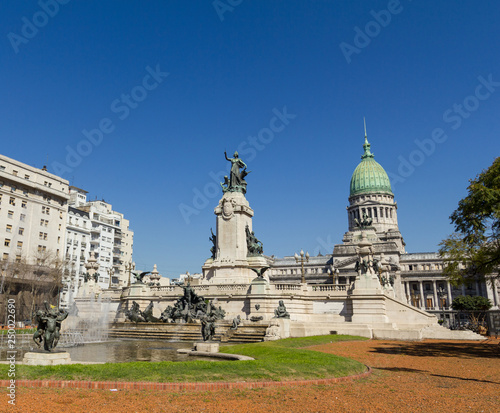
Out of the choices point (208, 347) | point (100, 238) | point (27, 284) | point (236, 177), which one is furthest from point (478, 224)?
point (100, 238)

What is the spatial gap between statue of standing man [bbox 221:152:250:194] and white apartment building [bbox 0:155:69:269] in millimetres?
30747

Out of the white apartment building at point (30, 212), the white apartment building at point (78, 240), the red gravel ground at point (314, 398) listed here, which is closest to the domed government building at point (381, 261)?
the white apartment building at point (78, 240)

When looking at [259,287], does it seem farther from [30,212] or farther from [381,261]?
[381,261]

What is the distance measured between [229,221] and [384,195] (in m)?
101

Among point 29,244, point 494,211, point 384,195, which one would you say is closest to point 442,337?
point 494,211

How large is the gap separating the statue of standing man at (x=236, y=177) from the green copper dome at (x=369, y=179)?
95293 mm

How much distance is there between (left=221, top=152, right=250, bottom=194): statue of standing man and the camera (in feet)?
154

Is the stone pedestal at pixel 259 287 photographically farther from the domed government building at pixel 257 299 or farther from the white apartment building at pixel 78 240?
the white apartment building at pixel 78 240

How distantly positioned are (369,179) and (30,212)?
10446 cm

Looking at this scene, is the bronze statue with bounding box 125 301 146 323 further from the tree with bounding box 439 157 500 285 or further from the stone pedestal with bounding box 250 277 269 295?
the tree with bounding box 439 157 500 285

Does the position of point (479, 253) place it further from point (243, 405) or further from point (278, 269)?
point (278, 269)

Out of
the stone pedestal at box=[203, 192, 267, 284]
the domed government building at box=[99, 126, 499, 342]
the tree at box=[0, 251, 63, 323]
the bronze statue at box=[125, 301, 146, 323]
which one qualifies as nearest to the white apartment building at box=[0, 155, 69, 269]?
the tree at box=[0, 251, 63, 323]

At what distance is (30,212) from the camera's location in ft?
217

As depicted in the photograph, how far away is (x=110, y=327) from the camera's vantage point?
114ft
